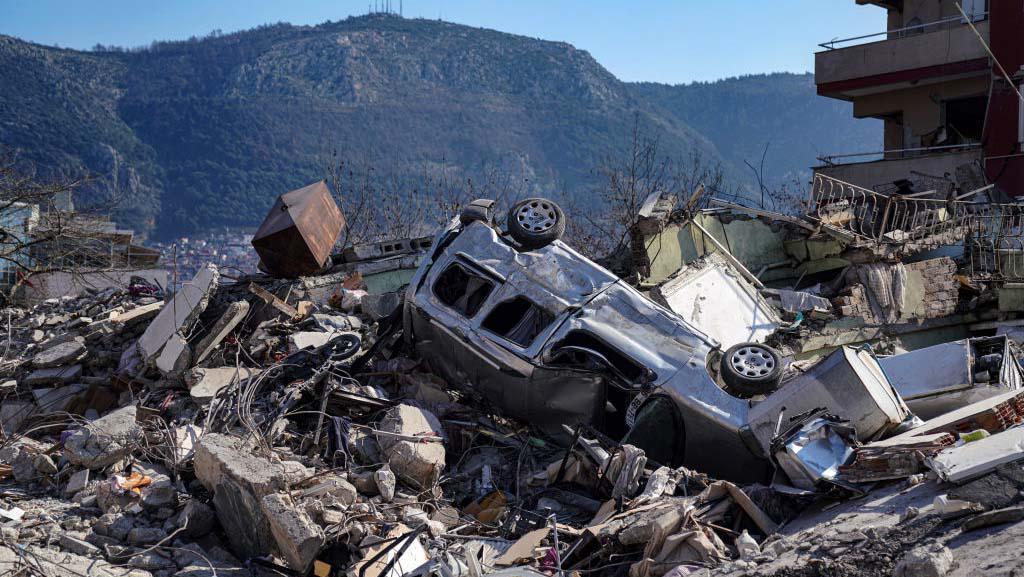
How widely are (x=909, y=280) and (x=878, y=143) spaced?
9481 centimetres

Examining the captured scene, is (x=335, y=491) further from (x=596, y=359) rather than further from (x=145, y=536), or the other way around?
(x=596, y=359)

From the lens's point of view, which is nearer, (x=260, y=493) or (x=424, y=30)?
(x=260, y=493)

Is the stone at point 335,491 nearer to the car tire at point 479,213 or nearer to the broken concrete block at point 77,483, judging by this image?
the broken concrete block at point 77,483

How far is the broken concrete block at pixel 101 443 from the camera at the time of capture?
7918mm

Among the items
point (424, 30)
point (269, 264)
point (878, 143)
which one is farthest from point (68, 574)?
point (424, 30)

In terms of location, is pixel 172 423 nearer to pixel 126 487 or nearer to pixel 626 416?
pixel 126 487

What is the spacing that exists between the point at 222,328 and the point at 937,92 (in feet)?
66.1

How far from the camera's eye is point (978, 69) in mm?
21953

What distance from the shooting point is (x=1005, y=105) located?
67.1 feet

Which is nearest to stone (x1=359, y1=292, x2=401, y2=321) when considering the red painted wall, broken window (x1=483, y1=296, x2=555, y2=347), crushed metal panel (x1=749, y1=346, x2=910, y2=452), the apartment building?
broken window (x1=483, y1=296, x2=555, y2=347)

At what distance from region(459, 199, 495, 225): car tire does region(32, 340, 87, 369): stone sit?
17.7ft

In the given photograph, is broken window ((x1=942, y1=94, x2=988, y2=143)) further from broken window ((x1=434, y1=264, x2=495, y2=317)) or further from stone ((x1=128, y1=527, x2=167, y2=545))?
stone ((x1=128, y1=527, x2=167, y2=545))

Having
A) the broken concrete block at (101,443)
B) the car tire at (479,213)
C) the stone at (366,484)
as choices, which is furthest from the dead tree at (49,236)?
the stone at (366,484)

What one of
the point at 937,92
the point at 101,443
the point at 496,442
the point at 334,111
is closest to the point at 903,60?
the point at 937,92
